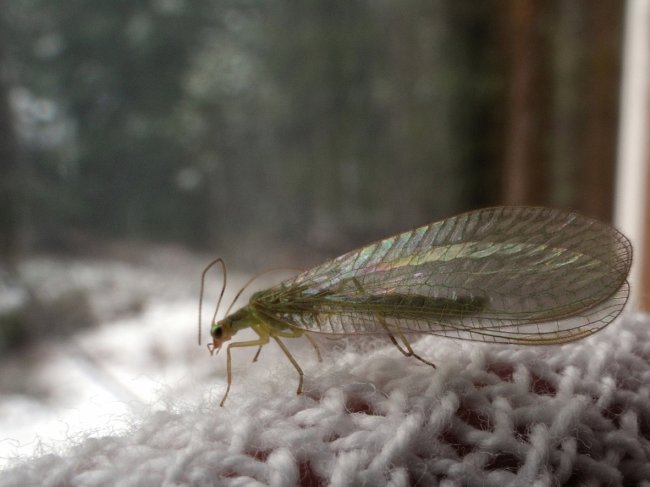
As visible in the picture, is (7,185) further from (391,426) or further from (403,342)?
(391,426)

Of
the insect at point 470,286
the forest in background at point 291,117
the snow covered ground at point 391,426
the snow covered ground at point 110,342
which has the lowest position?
the snow covered ground at point 110,342

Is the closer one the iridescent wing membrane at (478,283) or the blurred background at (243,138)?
the iridescent wing membrane at (478,283)

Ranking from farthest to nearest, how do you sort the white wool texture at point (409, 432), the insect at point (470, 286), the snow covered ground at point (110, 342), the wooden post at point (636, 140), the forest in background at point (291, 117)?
1. the wooden post at point (636, 140)
2. the forest in background at point (291, 117)
3. the snow covered ground at point (110, 342)
4. the insect at point (470, 286)
5. the white wool texture at point (409, 432)

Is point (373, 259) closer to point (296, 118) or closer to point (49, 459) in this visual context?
point (49, 459)

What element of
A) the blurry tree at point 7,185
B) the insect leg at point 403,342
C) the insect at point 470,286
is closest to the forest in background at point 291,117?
the blurry tree at point 7,185

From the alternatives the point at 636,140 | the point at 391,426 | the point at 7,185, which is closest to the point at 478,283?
the point at 391,426

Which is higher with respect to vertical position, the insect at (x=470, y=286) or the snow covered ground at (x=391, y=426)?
the insect at (x=470, y=286)

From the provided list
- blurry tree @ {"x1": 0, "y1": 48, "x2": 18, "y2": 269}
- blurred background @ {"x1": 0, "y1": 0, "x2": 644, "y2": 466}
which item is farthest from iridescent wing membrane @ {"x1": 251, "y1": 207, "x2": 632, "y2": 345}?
blurry tree @ {"x1": 0, "y1": 48, "x2": 18, "y2": 269}

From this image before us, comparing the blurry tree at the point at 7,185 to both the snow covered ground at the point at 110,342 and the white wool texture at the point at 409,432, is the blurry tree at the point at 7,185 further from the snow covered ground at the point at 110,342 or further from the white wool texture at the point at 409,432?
the white wool texture at the point at 409,432
